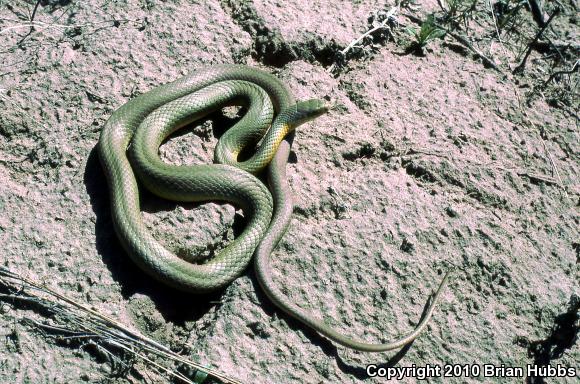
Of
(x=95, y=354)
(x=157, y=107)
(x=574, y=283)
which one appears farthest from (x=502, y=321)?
(x=157, y=107)

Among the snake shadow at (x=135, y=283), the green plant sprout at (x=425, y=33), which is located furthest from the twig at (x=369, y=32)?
the snake shadow at (x=135, y=283)

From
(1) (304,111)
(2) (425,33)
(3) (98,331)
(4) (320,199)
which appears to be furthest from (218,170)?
(2) (425,33)

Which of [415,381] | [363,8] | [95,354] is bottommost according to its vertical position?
[95,354]

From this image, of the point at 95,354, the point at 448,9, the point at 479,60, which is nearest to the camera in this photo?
the point at 95,354

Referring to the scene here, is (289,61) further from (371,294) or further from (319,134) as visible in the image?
(371,294)

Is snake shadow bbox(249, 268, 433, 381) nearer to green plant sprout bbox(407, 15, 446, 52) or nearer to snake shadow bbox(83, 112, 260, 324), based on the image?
snake shadow bbox(83, 112, 260, 324)

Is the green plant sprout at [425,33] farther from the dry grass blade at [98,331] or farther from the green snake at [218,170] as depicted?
the dry grass blade at [98,331]

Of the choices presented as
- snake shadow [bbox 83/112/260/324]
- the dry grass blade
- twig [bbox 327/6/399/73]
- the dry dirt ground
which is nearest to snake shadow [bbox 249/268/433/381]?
the dry dirt ground
